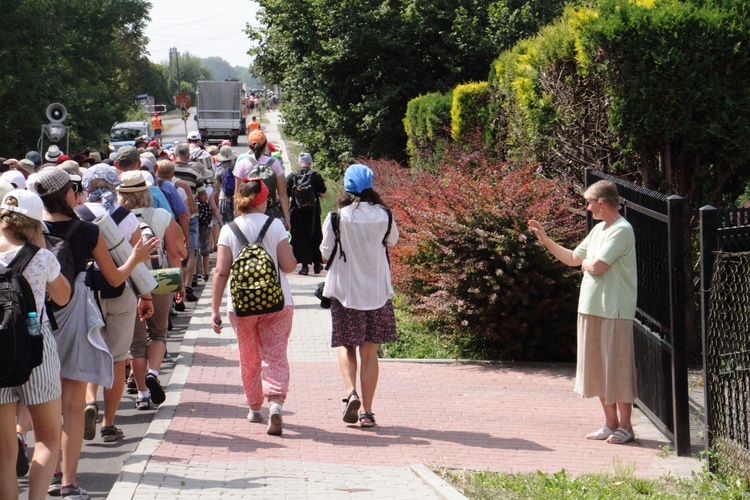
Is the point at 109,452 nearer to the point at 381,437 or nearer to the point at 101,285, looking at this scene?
the point at 101,285

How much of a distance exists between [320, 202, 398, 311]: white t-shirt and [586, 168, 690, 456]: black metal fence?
1908mm

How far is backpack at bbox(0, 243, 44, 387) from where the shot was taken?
5293 millimetres

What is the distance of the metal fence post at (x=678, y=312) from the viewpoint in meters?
7.37

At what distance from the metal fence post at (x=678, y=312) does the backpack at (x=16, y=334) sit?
4.15 meters

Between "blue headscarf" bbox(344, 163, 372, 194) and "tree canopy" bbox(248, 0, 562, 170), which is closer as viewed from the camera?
"blue headscarf" bbox(344, 163, 372, 194)

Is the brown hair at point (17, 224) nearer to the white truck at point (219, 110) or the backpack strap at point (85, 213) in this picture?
the backpack strap at point (85, 213)

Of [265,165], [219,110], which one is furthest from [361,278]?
[219,110]

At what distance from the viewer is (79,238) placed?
257 inches

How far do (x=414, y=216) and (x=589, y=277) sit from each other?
13.6ft

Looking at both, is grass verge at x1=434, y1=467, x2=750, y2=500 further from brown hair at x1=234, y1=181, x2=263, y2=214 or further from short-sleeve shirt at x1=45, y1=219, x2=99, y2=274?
short-sleeve shirt at x1=45, y1=219, x2=99, y2=274

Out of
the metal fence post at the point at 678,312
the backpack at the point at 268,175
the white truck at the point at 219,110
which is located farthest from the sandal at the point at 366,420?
the white truck at the point at 219,110

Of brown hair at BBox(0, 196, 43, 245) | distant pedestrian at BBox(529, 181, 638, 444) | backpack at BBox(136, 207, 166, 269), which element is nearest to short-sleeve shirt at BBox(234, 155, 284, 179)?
backpack at BBox(136, 207, 166, 269)

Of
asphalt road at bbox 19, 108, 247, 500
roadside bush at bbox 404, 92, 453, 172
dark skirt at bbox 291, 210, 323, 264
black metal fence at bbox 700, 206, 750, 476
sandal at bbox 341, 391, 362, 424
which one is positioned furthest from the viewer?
roadside bush at bbox 404, 92, 453, 172

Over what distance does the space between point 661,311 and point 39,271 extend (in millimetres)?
4414
